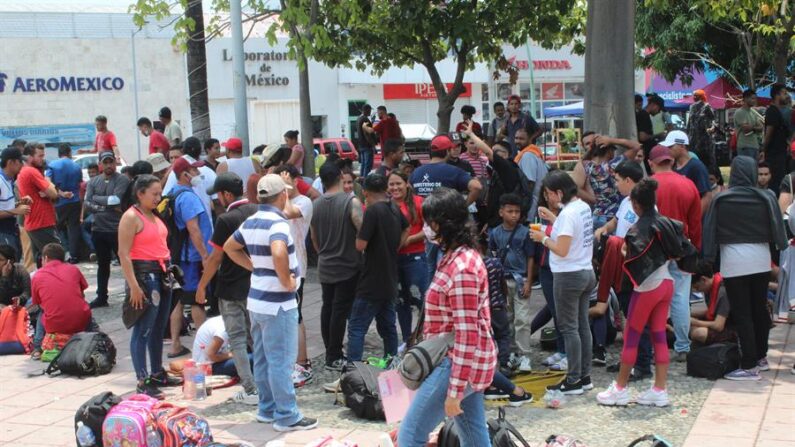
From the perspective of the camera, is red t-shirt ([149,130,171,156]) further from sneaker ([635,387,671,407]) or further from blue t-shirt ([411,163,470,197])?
sneaker ([635,387,671,407])

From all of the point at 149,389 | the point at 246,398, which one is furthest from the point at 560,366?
the point at 149,389

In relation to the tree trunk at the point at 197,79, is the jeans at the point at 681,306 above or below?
below

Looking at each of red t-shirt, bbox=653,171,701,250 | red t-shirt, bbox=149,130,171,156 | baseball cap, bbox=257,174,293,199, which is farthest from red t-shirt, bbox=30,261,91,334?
red t-shirt, bbox=149,130,171,156

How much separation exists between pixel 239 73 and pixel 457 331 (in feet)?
29.7

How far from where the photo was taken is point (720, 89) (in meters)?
29.3

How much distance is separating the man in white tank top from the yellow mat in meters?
4.79

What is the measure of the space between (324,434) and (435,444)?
1.45 m

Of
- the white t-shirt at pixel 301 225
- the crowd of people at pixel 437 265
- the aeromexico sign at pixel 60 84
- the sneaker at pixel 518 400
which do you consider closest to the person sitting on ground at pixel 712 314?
the crowd of people at pixel 437 265

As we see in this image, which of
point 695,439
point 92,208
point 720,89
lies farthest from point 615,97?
point 720,89

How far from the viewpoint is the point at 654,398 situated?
7117 millimetres

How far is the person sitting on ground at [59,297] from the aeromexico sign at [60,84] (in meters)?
29.1

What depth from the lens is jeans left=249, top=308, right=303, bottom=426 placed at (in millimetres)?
6691

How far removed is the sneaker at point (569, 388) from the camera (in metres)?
7.48

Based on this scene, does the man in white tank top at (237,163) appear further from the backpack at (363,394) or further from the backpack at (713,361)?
the backpack at (713,361)
